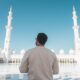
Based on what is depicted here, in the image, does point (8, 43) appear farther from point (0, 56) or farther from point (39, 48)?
point (39, 48)

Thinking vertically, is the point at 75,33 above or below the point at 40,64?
above

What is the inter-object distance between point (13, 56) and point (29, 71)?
1112 inches

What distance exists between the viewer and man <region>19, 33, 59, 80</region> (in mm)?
1121

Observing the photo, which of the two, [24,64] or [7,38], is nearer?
[24,64]

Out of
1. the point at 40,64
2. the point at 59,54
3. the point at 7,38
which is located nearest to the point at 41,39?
the point at 40,64

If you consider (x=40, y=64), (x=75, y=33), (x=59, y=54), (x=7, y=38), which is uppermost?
(x=75, y=33)

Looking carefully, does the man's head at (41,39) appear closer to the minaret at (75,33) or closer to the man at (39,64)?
the man at (39,64)

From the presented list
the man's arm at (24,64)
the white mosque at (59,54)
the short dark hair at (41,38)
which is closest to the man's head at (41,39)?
the short dark hair at (41,38)

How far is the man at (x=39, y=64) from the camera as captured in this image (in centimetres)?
112

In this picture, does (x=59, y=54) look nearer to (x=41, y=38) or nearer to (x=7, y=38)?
(x=7, y=38)

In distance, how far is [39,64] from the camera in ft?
3.75

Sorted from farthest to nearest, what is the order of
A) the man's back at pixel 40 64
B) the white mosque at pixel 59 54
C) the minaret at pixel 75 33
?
the white mosque at pixel 59 54, the minaret at pixel 75 33, the man's back at pixel 40 64

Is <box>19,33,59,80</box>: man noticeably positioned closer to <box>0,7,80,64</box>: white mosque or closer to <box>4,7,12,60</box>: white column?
<box>0,7,80,64</box>: white mosque

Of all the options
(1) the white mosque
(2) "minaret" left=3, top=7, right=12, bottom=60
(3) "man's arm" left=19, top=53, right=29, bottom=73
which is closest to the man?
(3) "man's arm" left=19, top=53, right=29, bottom=73
